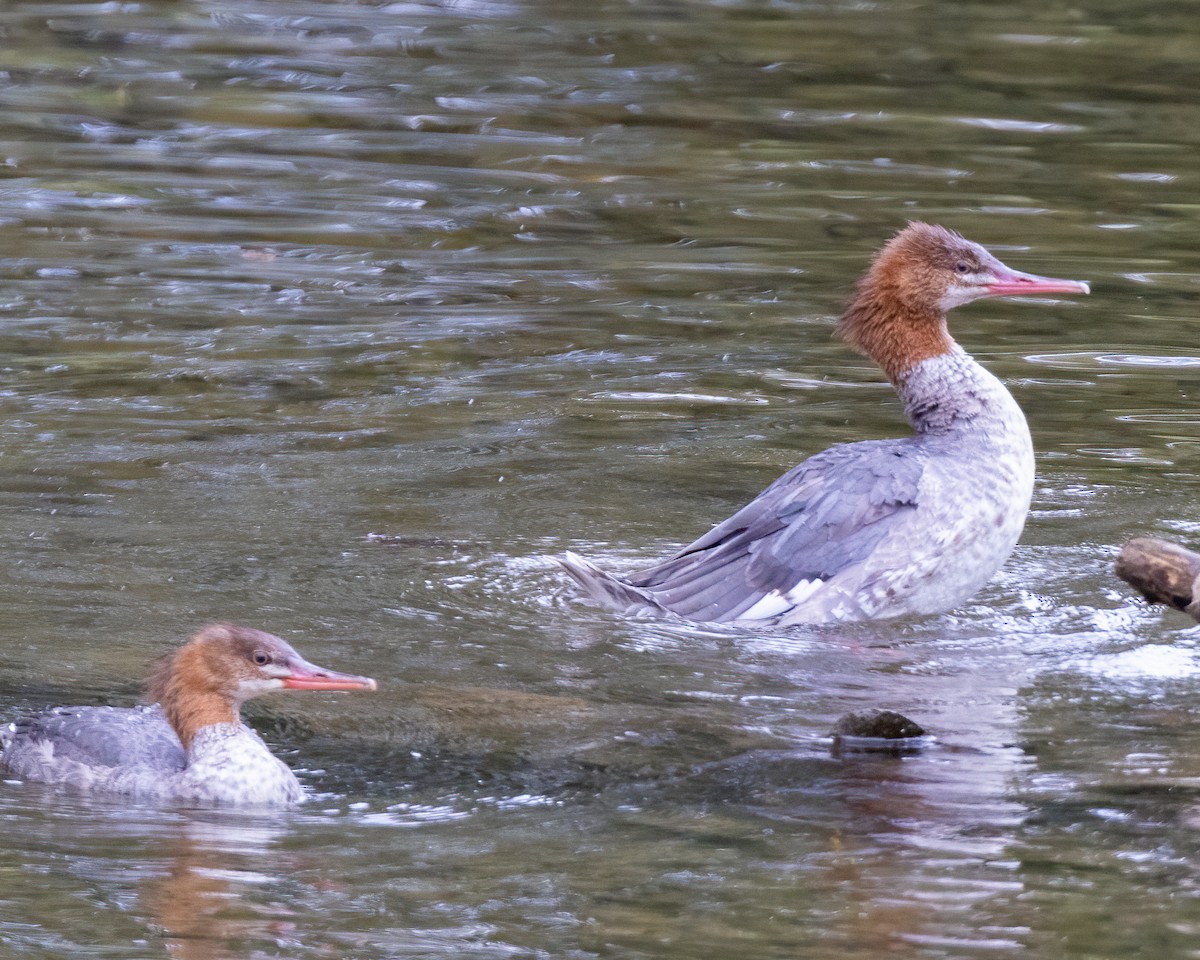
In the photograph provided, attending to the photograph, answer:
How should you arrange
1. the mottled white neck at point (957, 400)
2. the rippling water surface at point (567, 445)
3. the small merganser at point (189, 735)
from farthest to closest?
1. the mottled white neck at point (957, 400)
2. the small merganser at point (189, 735)
3. the rippling water surface at point (567, 445)

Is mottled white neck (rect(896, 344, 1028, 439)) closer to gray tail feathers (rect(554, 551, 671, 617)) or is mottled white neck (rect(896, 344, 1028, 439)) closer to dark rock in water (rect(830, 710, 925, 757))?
gray tail feathers (rect(554, 551, 671, 617))

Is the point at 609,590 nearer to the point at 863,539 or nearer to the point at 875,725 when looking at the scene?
the point at 863,539

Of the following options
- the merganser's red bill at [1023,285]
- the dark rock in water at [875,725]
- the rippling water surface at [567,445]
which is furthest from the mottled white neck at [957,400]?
the dark rock in water at [875,725]

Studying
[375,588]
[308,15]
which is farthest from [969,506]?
[308,15]

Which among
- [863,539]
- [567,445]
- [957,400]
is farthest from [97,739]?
[567,445]

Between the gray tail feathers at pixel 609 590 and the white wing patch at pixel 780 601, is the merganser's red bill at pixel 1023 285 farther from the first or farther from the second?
the gray tail feathers at pixel 609 590

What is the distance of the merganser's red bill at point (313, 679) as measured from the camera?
5.39 m

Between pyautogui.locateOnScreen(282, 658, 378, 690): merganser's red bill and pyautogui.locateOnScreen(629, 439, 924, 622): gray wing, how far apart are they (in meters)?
1.45

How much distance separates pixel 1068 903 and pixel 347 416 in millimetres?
4942

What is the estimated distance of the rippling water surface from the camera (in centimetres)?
466

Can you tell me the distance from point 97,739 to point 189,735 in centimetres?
26

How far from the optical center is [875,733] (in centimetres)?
558

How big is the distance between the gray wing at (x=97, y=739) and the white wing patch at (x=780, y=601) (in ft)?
6.37

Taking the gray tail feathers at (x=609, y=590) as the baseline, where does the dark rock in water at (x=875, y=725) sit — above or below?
below
